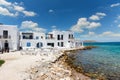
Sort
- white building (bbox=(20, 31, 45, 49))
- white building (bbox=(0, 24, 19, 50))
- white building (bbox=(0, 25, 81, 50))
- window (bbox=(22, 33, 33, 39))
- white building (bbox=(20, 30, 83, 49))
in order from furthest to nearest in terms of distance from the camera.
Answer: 1. window (bbox=(22, 33, 33, 39))
2. white building (bbox=(20, 30, 83, 49))
3. white building (bbox=(20, 31, 45, 49))
4. white building (bbox=(0, 25, 81, 50))
5. white building (bbox=(0, 24, 19, 50))

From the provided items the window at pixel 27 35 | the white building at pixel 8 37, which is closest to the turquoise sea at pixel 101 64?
the white building at pixel 8 37

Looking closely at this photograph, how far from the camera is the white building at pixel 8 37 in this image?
116 feet

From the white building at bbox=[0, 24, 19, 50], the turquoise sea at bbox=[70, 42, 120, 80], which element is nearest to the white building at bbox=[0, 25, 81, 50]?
the white building at bbox=[0, 24, 19, 50]

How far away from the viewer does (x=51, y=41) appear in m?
48.1

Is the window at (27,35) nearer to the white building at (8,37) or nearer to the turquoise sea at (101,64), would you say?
the white building at (8,37)

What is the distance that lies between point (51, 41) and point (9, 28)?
14927 millimetres

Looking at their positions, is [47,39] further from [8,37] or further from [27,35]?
Answer: [8,37]

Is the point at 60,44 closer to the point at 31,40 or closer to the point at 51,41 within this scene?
the point at 51,41

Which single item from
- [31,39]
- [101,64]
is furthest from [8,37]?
[101,64]

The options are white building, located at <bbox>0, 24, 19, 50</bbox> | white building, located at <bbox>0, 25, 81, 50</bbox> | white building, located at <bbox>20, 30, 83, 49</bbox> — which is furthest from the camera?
white building, located at <bbox>20, 30, 83, 49</bbox>

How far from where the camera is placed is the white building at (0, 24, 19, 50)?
35394 mm

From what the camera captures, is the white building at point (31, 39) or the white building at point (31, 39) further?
the white building at point (31, 39)

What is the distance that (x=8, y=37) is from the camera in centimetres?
3594

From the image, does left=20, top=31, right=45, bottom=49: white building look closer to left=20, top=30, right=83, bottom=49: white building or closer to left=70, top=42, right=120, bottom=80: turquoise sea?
left=20, top=30, right=83, bottom=49: white building
